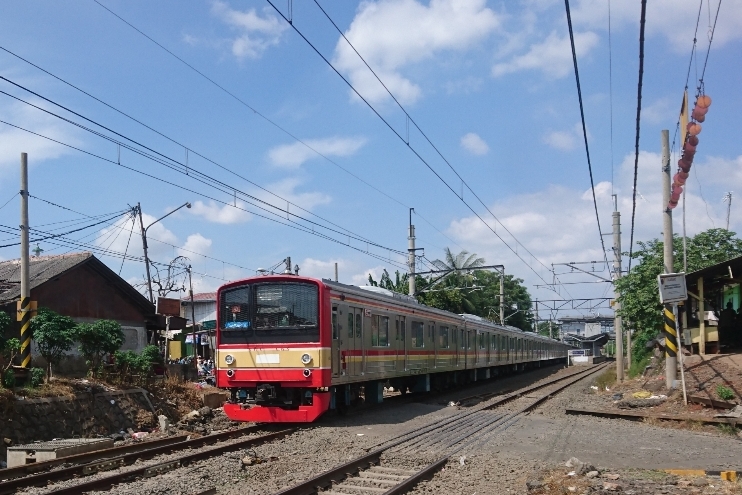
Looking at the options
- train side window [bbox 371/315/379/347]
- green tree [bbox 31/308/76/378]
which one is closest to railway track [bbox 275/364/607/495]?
train side window [bbox 371/315/379/347]

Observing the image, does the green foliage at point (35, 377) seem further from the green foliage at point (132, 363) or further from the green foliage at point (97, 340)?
the green foliage at point (132, 363)

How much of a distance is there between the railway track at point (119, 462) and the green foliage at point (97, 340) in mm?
4151

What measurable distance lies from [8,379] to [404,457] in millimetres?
6617

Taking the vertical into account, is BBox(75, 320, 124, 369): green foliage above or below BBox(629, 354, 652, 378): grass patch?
above

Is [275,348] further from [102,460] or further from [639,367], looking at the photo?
[639,367]

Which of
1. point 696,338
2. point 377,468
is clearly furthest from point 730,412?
point 377,468

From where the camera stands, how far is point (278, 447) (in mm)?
10164

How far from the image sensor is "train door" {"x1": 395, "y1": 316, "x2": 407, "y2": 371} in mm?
16891

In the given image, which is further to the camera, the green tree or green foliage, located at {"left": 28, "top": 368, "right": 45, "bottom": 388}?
the green tree

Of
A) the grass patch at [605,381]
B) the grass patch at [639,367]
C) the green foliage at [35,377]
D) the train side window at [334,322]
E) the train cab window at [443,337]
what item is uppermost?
the train side window at [334,322]

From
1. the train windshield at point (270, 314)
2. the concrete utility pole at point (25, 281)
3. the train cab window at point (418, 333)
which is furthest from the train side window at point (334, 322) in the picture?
the concrete utility pole at point (25, 281)

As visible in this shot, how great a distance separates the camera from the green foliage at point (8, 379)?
1152 cm

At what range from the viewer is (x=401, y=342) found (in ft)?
56.3

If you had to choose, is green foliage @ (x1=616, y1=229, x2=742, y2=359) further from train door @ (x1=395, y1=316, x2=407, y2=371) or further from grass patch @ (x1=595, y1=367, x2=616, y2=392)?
train door @ (x1=395, y1=316, x2=407, y2=371)
